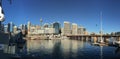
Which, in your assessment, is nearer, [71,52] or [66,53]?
[66,53]

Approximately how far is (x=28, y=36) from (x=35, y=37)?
922 cm

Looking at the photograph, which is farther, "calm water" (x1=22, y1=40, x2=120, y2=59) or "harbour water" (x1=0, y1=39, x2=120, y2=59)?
"calm water" (x1=22, y1=40, x2=120, y2=59)

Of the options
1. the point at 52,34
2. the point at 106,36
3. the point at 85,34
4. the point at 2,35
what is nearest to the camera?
the point at 2,35

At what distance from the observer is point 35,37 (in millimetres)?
177750

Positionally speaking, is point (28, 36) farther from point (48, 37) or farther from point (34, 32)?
point (48, 37)

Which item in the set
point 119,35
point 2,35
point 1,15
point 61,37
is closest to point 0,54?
point 2,35

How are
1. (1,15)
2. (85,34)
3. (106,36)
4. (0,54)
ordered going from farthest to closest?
(85,34)
(106,36)
(0,54)
(1,15)

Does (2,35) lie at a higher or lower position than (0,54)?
higher

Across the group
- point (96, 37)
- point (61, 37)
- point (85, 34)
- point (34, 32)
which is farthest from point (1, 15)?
point (61, 37)

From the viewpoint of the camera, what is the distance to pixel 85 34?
160125 mm

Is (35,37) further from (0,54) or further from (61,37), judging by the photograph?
(0,54)

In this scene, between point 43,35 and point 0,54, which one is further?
point 43,35

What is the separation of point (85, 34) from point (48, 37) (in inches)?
1414

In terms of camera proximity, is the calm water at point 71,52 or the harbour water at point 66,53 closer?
the harbour water at point 66,53
